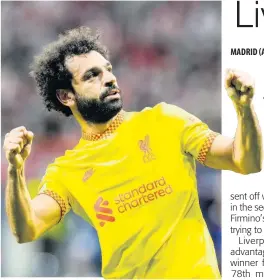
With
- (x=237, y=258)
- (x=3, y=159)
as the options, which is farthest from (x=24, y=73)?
(x=237, y=258)

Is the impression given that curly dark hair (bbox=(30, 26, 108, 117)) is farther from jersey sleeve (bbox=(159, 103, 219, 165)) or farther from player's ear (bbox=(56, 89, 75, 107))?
jersey sleeve (bbox=(159, 103, 219, 165))

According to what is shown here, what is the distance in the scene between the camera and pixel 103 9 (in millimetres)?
3199

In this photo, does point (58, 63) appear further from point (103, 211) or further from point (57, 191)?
point (103, 211)

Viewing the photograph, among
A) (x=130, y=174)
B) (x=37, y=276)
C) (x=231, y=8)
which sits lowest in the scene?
(x=37, y=276)

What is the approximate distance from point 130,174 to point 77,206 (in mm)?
290

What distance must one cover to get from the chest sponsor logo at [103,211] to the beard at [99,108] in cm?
36

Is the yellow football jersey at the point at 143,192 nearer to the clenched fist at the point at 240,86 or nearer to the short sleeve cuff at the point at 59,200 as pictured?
the short sleeve cuff at the point at 59,200

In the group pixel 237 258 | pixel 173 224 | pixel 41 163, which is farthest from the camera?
pixel 41 163

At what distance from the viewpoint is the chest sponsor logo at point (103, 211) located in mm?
2707

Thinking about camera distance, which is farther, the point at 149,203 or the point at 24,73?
the point at 24,73

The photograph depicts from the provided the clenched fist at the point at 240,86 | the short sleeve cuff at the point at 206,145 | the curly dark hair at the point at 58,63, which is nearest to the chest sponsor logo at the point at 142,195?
the short sleeve cuff at the point at 206,145

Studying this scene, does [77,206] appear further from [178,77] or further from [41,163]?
[178,77]

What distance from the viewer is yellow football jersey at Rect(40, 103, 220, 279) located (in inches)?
102

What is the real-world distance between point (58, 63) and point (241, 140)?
95 cm
